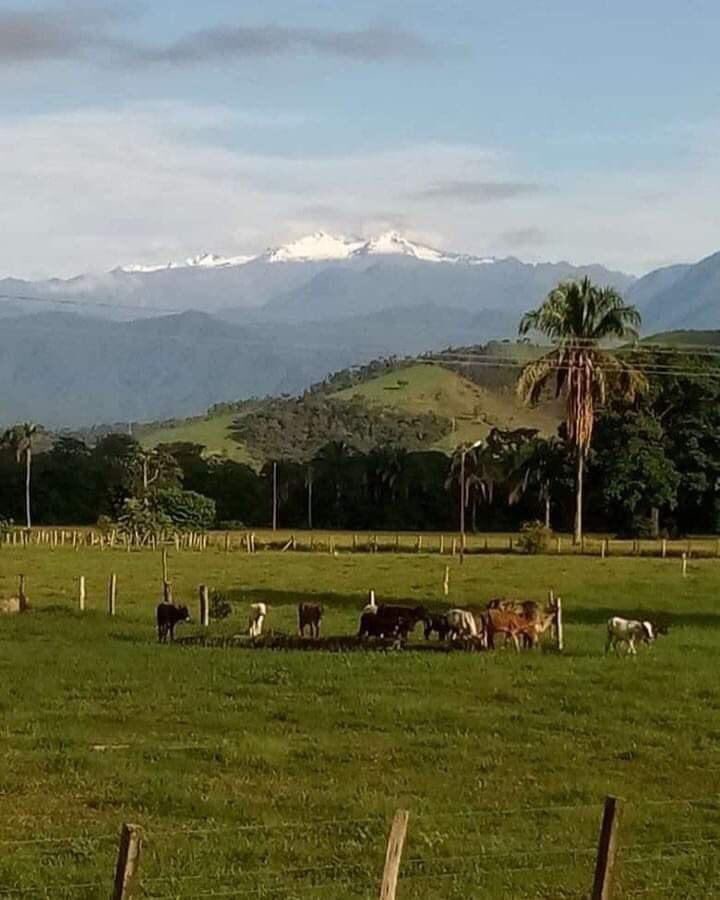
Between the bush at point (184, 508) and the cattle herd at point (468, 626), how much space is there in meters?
56.8

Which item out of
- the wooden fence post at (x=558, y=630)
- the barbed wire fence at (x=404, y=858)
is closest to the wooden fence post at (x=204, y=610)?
the wooden fence post at (x=558, y=630)

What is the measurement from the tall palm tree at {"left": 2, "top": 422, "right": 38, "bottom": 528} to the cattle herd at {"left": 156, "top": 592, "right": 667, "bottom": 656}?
81.3 metres

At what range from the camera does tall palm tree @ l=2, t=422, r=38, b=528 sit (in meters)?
116

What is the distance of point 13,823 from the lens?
16562mm

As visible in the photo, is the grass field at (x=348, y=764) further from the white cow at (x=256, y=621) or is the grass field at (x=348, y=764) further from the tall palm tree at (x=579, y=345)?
A: the tall palm tree at (x=579, y=345)

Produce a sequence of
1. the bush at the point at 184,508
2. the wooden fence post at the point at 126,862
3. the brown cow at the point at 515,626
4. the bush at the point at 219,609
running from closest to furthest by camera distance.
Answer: the wooden fence post at the point at 126,862, the brown cow at the point at 515,626, the bush at the point at 219,609, the bush at the point at 184,508

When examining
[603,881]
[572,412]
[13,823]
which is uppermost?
[572,412]

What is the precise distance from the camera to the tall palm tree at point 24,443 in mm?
115562

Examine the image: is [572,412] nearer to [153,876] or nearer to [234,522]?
[234,522]

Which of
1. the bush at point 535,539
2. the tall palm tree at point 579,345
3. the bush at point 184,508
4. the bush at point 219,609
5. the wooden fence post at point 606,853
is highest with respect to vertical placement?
the tall palm tree at point 579,345

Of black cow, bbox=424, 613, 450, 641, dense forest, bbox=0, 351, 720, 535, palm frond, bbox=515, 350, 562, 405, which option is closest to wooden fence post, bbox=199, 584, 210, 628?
black cow, bbox=424, 613, 450, 641

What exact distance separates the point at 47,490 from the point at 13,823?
105363 mm

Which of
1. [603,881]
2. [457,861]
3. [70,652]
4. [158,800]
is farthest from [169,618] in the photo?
[603,881]

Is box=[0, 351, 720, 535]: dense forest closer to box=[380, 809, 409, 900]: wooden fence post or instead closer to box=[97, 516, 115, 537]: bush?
box=[97, 516, 115, 537]: bush
